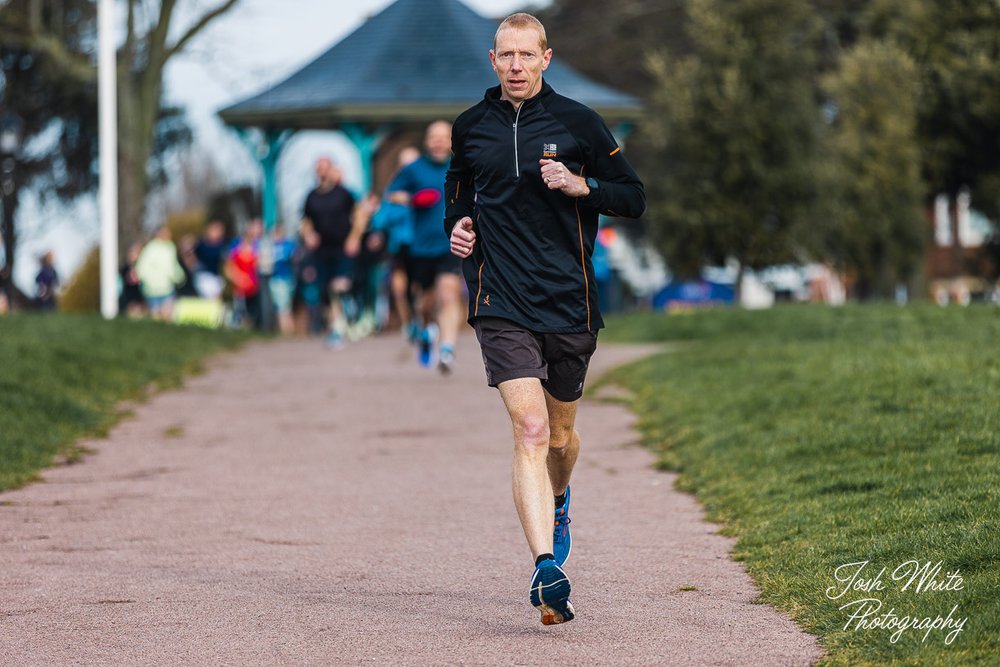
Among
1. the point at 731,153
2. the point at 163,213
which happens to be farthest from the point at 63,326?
the point at 163,213

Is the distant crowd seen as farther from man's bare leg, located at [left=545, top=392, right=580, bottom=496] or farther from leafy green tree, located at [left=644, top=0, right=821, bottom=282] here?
man's bare leg, located at [left=545, top=392, right=580, bottom=496]

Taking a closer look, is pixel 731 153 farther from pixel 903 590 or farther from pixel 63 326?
pixel 903 590

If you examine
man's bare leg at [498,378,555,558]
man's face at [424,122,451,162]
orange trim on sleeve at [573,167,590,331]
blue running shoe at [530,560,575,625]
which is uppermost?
man's face at [424,122,451,162]

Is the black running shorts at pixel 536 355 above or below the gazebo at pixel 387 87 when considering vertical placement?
below

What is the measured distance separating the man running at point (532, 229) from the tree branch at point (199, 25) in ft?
90.2

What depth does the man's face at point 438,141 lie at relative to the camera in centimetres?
1386

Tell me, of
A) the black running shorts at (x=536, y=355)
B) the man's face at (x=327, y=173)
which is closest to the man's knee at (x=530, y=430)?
the black running shorts at (x=536, y=355)

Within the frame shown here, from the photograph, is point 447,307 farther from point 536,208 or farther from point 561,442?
point 536,208

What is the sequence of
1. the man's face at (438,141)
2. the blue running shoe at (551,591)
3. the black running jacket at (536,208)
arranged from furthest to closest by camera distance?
the man's face at (438,141) < the black running jacket at (536,208) < the blue running shoe at (551,591)

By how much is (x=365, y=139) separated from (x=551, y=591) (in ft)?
75.6

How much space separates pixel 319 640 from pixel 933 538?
7.67 feet

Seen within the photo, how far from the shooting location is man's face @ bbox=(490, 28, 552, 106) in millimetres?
6047

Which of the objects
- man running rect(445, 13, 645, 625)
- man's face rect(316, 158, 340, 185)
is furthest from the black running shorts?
man's face rect(316, 158, 340, 185)

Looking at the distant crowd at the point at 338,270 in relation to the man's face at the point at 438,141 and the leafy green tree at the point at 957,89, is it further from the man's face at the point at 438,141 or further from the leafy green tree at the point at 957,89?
the leafy green tree at the point at 957,89
